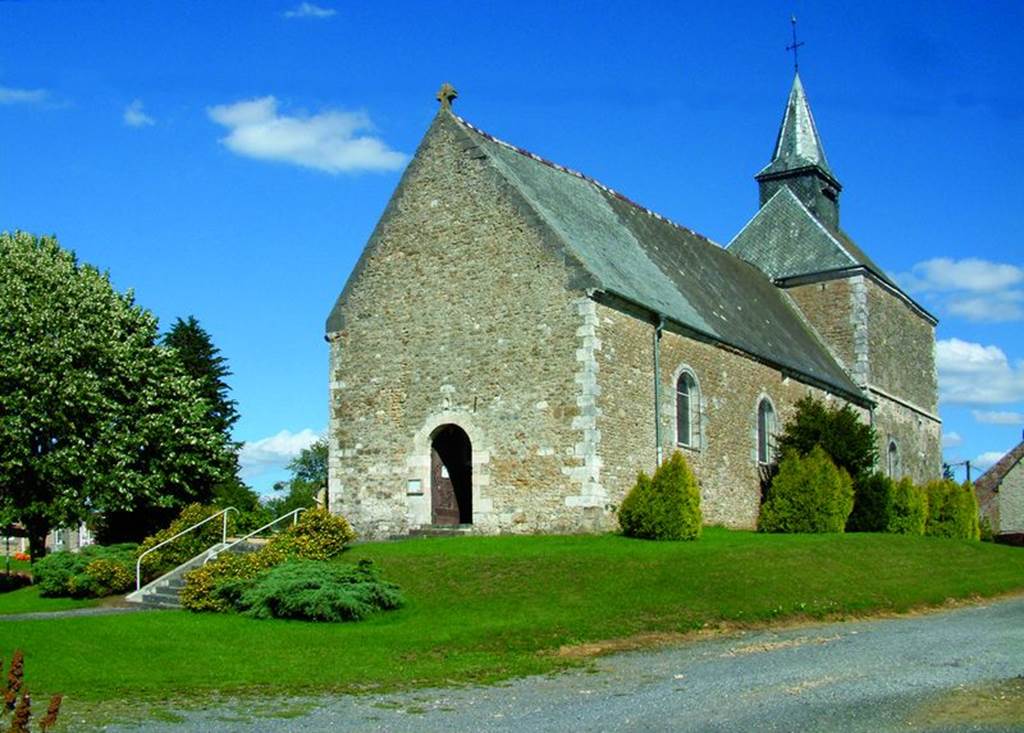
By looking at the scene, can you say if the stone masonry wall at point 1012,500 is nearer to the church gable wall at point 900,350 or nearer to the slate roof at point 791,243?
the church gable wall at point 900,350

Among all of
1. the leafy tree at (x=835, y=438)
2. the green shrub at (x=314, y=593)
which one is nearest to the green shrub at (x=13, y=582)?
the green shrub at (x=314, y=593)

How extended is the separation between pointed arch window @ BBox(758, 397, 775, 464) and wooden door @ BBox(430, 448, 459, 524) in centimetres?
844

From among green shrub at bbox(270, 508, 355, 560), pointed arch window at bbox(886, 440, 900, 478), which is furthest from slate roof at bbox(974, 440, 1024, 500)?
green shrub at bbox(270, 508, 355, 560)

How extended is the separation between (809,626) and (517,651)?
15.1ft

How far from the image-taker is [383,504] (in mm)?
26719

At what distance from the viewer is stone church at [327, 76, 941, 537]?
24.3m

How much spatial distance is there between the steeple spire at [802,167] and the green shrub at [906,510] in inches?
529

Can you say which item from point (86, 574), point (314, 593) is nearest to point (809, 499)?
point (314, 593)

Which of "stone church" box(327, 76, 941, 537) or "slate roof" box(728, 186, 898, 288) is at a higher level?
"slate roof" box(728, 186, 898, 288)

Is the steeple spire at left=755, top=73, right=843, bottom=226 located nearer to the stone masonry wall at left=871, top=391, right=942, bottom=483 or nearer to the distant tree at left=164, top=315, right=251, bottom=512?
the stone masonry wall at left=871, top=391, right=942, bottom=483

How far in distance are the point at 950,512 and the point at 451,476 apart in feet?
50.3

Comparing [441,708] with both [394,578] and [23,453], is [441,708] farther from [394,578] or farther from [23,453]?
[23,453]

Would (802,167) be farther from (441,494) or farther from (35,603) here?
(35,603)

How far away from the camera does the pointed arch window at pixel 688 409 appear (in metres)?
27.2
